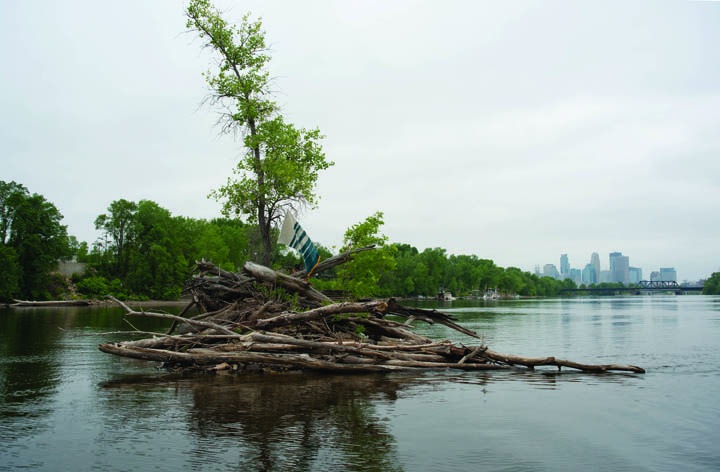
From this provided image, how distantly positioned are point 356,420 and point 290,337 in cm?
595

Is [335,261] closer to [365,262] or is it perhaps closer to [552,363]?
[365,262]

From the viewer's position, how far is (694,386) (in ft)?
53.6

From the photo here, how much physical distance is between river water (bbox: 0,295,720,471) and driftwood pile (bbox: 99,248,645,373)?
1.96ft

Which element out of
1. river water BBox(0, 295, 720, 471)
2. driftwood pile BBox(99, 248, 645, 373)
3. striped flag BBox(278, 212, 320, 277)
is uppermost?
striped flag BBox(278, 212, 320, 277)

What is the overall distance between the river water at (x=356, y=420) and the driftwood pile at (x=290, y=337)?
1.96 feet

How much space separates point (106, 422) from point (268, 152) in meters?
14.3

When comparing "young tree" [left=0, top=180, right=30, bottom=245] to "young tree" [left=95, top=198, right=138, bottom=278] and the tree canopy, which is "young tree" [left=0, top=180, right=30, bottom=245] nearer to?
the tree canopy

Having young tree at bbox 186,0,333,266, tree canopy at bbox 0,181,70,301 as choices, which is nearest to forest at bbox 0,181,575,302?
tree canopy at bbox 0,181,70,301

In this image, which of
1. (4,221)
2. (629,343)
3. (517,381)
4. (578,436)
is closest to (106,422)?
(578,436)

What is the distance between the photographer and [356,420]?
11.3 m

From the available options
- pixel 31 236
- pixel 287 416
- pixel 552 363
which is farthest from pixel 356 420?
pixel 31 236

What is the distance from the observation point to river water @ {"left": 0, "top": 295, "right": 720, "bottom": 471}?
8.80 m

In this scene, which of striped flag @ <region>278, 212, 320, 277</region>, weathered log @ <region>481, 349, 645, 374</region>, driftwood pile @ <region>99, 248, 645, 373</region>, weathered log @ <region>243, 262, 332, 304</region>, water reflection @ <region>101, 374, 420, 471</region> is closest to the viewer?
water reflection @ <region>101, 374, 420, 471</region>

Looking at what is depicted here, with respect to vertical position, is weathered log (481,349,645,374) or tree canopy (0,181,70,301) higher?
tree canopy (0,181,70,301)
